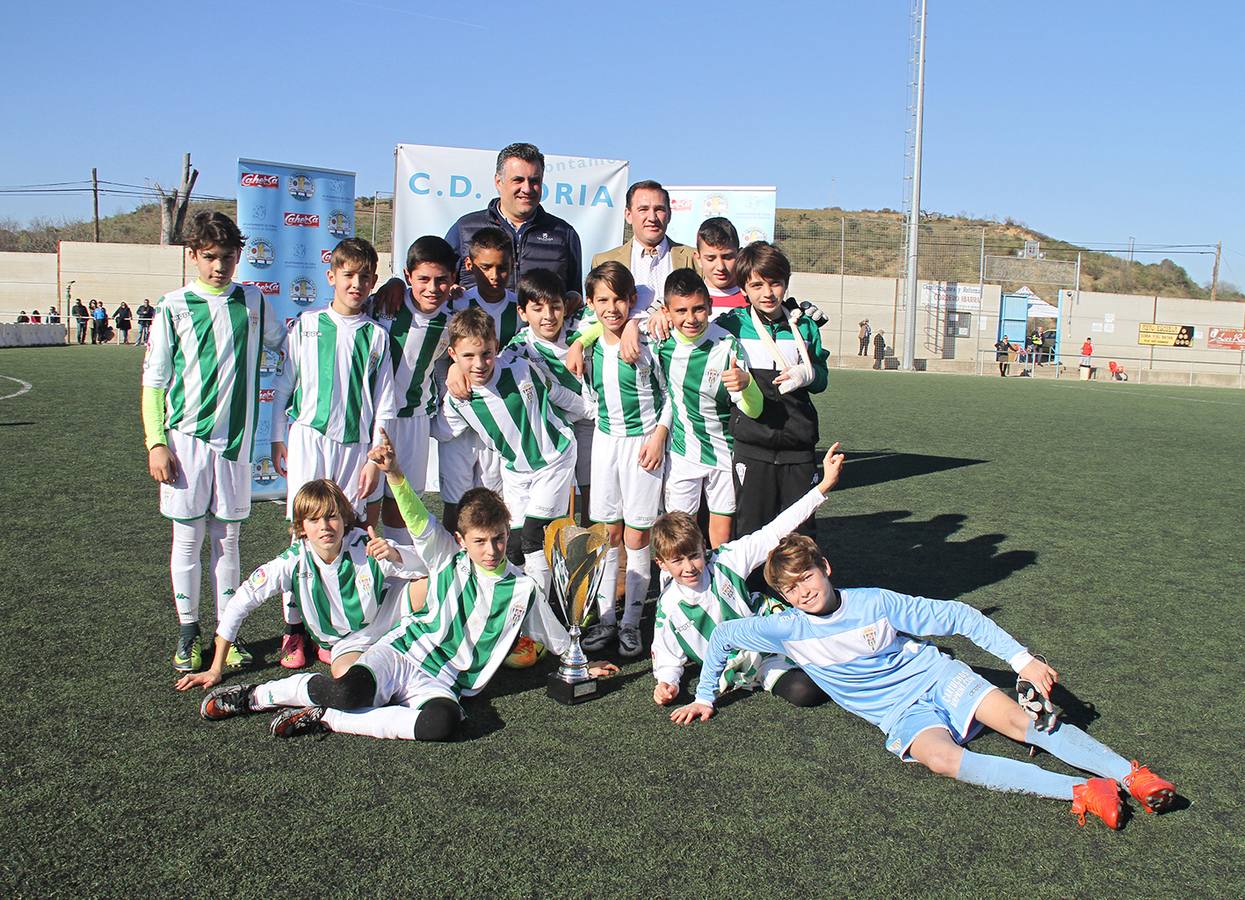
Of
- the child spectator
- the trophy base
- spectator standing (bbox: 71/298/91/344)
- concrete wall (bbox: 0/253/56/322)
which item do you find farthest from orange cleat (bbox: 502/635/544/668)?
concrete wall (bbox: 0/253/56/322)

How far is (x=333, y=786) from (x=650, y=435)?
6.85 ft

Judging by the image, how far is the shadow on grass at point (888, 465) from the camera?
949 centimetres

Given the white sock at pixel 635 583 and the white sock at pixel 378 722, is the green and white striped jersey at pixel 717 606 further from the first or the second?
the white sock at pixel 378 722

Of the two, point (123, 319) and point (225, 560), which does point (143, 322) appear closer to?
point (123, 319)

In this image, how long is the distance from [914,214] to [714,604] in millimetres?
31260

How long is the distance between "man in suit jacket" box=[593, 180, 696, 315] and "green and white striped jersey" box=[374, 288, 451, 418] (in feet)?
3.28

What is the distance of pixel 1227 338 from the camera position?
121ft

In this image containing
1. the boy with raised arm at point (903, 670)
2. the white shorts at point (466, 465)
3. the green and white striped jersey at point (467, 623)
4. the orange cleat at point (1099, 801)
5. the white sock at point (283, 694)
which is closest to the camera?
the orange cleat at point (1099, 801)

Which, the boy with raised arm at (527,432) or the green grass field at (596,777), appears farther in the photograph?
the boy with raised arm at (527,432)

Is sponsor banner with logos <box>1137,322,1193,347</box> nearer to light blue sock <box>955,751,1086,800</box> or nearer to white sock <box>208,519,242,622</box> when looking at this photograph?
light blue sock <box>955,751,1086,800</box>

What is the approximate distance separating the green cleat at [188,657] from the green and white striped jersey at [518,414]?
148 cm

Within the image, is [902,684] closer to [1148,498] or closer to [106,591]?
[106,591]

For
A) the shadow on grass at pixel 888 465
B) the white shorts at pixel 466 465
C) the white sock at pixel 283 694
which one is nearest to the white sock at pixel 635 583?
the white shorts at pixel 466 465

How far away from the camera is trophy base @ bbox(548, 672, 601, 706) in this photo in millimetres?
3824
